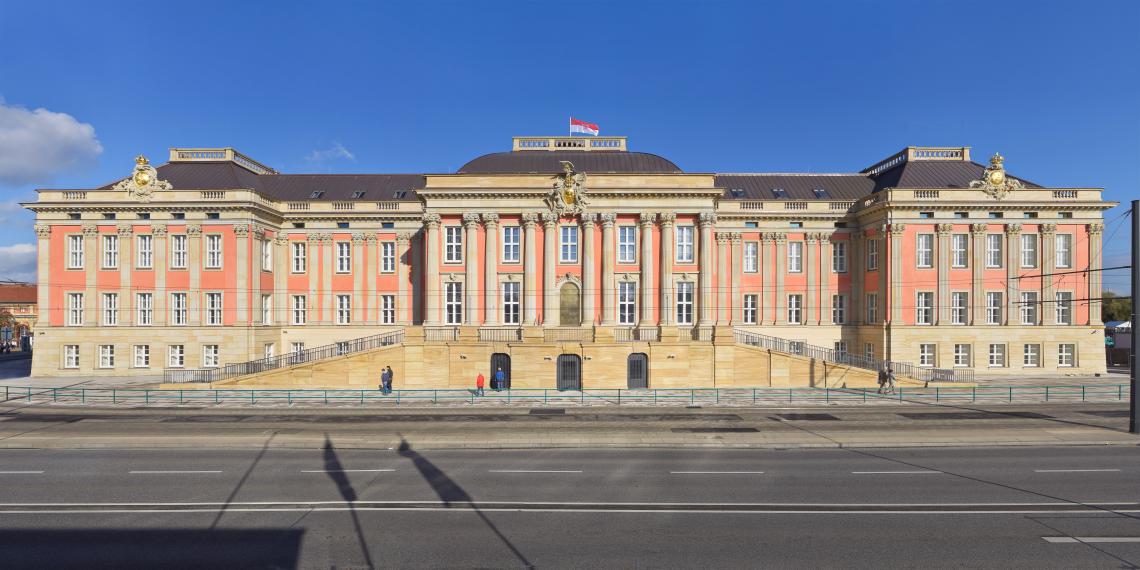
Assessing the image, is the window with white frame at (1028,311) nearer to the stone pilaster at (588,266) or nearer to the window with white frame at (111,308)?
the stone pilaster at (588,266)

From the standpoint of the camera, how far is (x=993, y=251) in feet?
149

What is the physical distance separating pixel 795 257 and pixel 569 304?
2042cm

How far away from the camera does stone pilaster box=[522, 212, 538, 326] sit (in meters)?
41.8

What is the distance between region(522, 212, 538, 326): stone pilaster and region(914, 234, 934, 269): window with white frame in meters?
29.3

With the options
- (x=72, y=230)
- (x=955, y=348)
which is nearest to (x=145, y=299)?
(x=72, y=230)

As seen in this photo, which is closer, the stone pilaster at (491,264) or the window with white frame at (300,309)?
the stone pilaster at (491,264)

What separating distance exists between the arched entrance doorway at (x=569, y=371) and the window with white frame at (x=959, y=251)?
30.2m

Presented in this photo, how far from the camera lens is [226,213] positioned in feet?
148

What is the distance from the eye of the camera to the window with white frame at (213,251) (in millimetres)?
45250

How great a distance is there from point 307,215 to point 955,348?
5232 centimetres

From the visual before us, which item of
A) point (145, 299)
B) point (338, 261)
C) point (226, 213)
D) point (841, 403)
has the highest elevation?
point (226, 213)

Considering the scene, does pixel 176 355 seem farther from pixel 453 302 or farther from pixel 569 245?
pixel 569 245

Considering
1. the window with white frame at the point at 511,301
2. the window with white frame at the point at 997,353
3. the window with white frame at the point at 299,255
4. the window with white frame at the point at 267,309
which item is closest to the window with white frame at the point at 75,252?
the window with white frame at the point at 267,309

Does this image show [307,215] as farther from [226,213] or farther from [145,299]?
[145,299]
